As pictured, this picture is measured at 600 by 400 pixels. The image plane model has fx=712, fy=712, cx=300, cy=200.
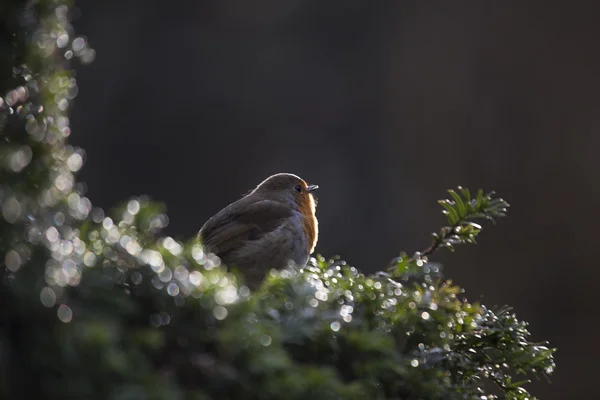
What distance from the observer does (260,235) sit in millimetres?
2768

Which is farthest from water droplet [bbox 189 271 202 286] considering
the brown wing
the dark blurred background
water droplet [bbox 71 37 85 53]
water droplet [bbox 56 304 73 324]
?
the dark blurred background

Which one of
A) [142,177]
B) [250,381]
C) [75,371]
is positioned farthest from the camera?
[142,177]

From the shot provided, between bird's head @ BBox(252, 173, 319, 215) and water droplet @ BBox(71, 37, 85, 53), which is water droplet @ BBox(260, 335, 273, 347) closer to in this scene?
water droplet @ BBox(71, 37, 85, 53)

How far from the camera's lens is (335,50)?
6.30 m

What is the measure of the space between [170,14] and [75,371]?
6225 mm

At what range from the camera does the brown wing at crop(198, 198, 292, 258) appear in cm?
273

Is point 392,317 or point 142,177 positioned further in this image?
point 142,177

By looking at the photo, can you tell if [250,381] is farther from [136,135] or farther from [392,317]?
[136,135]

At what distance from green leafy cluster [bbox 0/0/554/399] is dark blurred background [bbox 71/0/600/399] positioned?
15.7 ft

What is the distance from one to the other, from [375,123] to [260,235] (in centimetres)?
355

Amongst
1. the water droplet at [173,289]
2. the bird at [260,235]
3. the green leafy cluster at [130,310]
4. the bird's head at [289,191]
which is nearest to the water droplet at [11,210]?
the green leafy cluster at [130,310]

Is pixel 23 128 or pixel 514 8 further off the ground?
pixel 514 8

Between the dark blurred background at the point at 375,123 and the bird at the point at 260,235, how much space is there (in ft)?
8.86

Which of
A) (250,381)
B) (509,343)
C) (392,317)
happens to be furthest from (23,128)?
(509,343)
